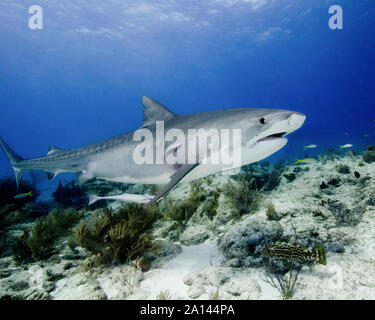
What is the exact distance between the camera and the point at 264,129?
2463 millimetres

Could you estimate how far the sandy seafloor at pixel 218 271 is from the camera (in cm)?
244

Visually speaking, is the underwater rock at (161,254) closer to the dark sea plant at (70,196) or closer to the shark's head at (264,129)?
the shark's head at (264,129)

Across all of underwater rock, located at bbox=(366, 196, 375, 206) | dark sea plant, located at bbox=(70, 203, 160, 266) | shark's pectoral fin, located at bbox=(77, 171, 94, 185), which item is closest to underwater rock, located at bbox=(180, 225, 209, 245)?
dark sea plant, located at bbox=(70, 203, 160, 266)

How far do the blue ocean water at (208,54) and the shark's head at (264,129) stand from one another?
3494 centimetres

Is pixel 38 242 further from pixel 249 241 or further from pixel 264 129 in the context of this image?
pixel 264 129

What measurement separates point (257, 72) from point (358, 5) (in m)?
49.4

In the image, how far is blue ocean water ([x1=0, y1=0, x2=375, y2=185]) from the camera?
37.4 m

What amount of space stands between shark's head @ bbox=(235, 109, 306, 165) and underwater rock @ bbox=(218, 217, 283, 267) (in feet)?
5.01

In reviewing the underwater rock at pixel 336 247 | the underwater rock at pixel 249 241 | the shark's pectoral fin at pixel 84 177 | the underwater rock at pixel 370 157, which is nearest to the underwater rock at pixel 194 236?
the underwater rock at pixel 249 241

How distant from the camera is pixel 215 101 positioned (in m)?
146

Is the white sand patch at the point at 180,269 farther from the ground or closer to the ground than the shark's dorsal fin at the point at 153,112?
closer to the ground

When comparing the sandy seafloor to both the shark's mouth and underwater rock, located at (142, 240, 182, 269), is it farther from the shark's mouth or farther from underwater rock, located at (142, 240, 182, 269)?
the shark's mouth

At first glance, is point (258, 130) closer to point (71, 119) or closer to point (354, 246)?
point (354, 246)
